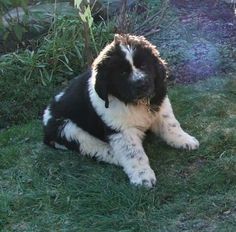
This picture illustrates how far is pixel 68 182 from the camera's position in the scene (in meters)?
4.97

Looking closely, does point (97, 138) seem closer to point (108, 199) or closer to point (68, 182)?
point (68, 182)

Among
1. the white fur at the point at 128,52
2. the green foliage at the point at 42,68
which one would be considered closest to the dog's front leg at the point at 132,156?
the white fur at the point at 128,52

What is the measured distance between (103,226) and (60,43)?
11.9 ft

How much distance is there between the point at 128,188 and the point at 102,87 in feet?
2.80

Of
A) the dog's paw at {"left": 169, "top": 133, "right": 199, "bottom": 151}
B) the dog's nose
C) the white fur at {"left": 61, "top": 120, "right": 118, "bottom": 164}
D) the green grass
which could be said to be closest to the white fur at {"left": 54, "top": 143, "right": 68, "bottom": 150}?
the green grass

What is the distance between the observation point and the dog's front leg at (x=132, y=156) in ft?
15.5

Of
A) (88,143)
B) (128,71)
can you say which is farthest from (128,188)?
(128,71)

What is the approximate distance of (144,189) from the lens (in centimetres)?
458

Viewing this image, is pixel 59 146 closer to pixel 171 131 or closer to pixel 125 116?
pixel 125 116

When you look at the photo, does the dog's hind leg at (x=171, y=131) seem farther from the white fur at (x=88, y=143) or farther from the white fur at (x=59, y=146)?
the white fur at (x=59, y=146)

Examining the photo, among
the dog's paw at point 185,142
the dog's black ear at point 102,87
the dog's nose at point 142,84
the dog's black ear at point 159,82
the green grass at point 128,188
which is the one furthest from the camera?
the dog's paw at point 185,142

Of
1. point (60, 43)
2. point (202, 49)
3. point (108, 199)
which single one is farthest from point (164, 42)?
point (108, 199)

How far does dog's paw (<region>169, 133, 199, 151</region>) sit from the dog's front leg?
430 mm

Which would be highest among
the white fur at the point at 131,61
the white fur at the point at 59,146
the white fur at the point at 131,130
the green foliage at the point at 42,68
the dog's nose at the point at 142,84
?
the white fur at the point at 131,61
